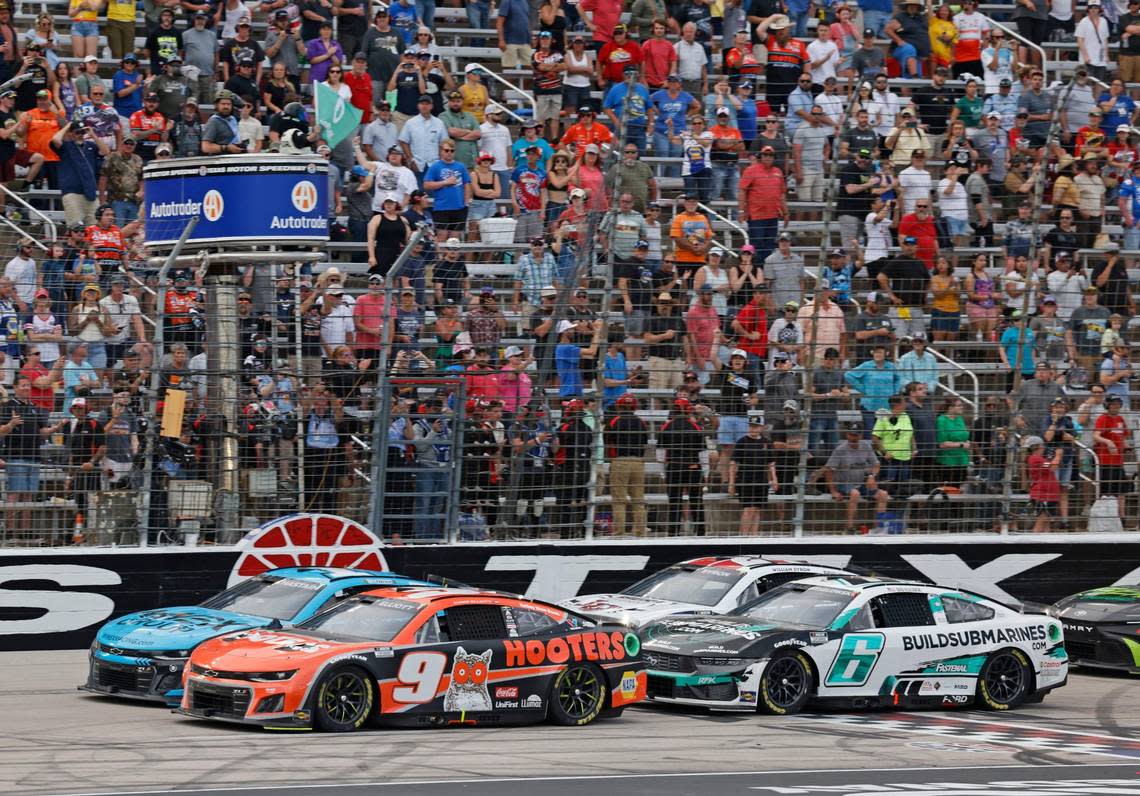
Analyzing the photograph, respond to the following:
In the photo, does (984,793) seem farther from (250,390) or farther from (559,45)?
(559,45)

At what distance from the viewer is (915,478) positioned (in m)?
19.5

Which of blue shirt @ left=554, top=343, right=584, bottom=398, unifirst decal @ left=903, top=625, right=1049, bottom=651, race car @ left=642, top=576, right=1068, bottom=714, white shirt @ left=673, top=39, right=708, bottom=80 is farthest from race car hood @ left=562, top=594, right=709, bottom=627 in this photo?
white shirt @ left=673, top=39, right=708, bottom=80

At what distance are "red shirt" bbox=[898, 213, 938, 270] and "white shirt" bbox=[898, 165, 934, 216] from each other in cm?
12

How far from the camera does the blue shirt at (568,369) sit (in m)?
18.5

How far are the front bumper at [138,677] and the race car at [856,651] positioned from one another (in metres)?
3.91

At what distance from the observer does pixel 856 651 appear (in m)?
15.7

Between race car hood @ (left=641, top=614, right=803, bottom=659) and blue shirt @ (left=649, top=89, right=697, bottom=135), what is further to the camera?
blue shirt @ (left=649, top=89, right=697, bottom=135)

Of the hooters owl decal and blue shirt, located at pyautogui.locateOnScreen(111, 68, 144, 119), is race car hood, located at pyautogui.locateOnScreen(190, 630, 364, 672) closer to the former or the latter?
the hooters owl decal

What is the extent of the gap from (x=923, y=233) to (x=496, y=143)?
5342mm

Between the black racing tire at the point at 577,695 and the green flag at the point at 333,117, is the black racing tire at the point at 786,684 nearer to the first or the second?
the black racing tire at the point at 577,695

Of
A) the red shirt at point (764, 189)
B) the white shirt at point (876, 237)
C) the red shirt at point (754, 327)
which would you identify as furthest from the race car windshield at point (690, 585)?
the white shirt at point (876, 237)

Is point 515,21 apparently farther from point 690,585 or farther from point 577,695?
point 577,695

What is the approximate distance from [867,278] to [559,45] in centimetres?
624

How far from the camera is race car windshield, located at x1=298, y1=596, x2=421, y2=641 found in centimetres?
1393
